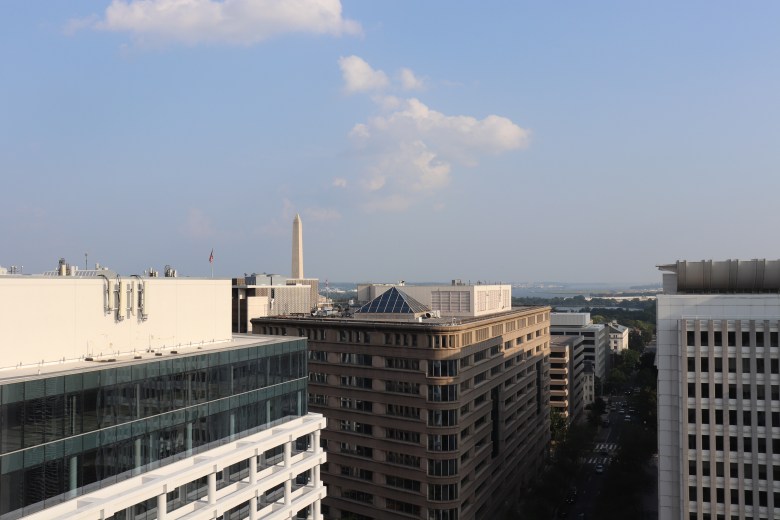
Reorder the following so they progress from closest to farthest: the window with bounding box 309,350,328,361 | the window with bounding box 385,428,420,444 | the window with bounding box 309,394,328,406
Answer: the window with bounding box 385,428,420,444, the window with bounding box 309,394,328,406, the window with bounding box 309,350,328,361

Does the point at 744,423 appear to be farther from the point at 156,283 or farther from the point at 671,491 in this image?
the point at 156,283

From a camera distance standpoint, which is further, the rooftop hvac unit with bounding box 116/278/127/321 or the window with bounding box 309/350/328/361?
the window with bounding box 309/350/328/361

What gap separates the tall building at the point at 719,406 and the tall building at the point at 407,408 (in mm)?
28962

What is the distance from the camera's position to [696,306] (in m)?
64.1

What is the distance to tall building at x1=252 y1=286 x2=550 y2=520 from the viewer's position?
276ft

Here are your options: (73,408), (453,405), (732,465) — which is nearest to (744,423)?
(732,465)

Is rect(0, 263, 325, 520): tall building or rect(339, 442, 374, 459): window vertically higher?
rect(0, 263, 325, 520): tall building

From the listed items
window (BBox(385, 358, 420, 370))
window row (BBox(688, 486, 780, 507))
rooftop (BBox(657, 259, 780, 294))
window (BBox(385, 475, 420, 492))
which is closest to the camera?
window row (BBox(688, 486, 780, 507))

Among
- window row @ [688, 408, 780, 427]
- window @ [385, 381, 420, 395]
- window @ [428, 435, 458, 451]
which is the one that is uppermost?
window row @ [688, 408, 780, 427]

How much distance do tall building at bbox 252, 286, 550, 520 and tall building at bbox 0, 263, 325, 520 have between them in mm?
35040

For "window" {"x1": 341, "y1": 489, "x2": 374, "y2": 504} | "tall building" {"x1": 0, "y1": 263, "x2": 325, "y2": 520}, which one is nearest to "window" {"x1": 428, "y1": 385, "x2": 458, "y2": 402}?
"window" {"x1": 341, "y1": 489, "x2": 374, "y2": 504}

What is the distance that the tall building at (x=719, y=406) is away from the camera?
61031 mm

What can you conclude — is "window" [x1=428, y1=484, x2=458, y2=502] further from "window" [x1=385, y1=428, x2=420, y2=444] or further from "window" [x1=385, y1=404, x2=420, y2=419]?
"window" [x1=385, y1=404, x2=420, y2=419]

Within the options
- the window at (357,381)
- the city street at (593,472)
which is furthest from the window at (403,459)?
the city street at (593,472)
